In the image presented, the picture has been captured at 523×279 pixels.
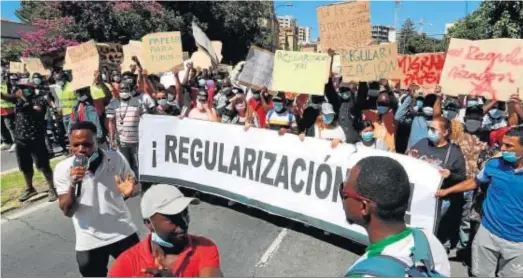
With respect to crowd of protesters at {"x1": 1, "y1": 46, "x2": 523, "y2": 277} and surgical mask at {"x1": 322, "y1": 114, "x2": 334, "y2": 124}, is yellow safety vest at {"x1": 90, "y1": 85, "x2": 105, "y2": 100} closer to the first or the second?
crowd of protesters at {"x1": 1, "y1": 46, "x2": 523, "y2": 277}

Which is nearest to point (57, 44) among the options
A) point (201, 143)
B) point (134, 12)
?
point (134, 12)

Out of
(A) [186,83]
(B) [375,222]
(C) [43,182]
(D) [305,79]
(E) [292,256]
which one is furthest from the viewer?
(A) [186,83]

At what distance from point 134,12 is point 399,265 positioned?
82.0 ft

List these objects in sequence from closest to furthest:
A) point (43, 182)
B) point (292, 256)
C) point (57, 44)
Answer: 1. point (292, 256)
2. point (43, 182)
3. point (57, 44)

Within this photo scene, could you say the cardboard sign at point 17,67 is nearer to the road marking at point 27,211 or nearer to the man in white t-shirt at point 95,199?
the road marking at point 27,211

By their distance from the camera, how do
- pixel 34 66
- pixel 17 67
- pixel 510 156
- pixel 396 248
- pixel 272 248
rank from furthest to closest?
pixel 17 67, pixel 34 66, pixel 272 248, pixel 510 156, pixel 396 248

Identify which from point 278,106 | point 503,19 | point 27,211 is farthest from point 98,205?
point 503,19

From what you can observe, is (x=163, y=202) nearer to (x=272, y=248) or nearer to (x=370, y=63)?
(x=272, y=248)

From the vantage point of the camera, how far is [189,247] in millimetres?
2367

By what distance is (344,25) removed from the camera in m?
6.66

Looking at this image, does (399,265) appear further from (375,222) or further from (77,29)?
(77,29)

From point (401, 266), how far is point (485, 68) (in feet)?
15.8

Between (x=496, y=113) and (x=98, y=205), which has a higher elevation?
(x=496, y=113)

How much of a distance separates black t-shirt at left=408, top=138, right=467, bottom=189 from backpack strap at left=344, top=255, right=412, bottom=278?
324 centimetres
